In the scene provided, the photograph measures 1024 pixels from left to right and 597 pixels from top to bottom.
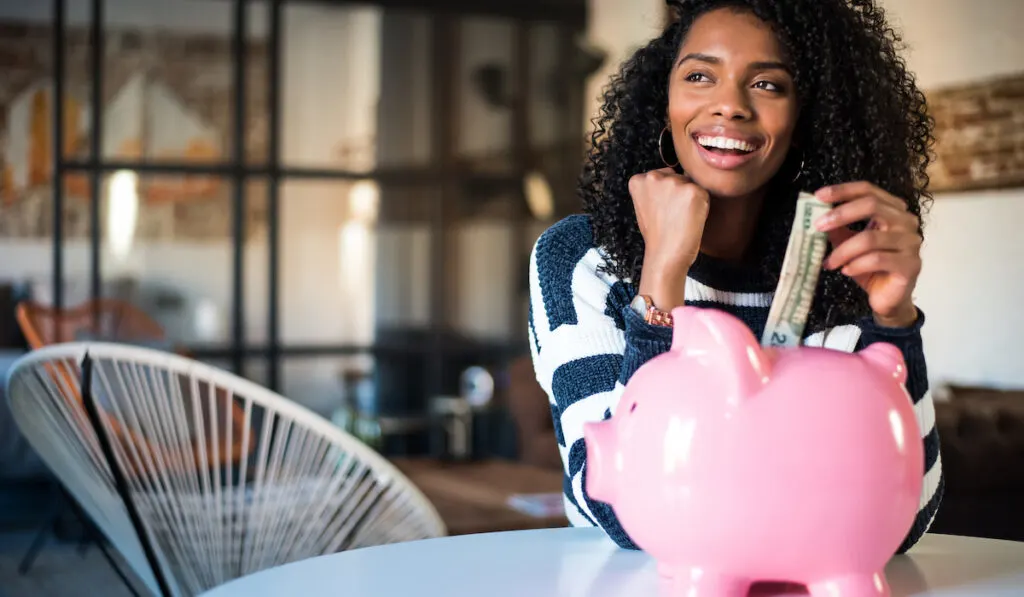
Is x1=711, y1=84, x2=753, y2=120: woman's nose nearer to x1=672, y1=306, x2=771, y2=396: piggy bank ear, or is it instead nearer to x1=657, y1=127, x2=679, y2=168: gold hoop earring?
x1=657, y1=127, x2=679, y2=168: gold hoop earring

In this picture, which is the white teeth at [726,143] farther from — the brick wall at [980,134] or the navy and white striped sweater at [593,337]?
the brick wall at [980,134]

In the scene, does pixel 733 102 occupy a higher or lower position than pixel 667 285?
higher

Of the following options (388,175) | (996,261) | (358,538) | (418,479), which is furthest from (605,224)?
(388,175)

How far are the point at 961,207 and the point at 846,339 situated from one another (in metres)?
3.92

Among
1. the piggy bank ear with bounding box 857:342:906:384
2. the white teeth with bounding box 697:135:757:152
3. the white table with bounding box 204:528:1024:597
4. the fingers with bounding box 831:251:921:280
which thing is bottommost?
the white table with bounding box 204:528:1024:597

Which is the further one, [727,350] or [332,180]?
[332,180]

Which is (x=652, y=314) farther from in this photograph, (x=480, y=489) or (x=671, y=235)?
(x=480, y=489)

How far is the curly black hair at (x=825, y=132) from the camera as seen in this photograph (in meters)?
1.09

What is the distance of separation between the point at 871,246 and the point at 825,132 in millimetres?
326

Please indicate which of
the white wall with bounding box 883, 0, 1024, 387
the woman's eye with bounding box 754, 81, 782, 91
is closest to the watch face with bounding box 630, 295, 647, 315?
the woman's eye with bounding box 754, 81, 782, 91

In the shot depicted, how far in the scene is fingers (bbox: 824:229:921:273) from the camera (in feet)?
2.70

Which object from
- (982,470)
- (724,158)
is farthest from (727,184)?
(982,470)

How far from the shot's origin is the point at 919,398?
971 mm

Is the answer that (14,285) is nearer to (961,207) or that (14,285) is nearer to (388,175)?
(388,175)
